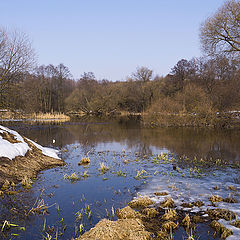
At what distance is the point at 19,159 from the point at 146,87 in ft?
144

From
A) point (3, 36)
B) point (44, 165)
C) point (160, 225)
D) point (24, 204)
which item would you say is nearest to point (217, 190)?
point (160, 225)

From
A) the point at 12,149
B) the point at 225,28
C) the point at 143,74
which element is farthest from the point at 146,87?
the point at 12,149

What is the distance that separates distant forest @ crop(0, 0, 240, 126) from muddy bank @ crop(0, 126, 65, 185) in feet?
15.9

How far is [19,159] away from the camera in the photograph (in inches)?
379

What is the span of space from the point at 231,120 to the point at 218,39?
1156 centimetres

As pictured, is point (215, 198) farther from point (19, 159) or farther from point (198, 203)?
point (19, 159)

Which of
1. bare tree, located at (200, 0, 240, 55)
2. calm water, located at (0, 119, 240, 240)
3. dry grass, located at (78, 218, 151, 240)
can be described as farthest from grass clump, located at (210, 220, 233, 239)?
bare tree, located at (200, 0, 240, 55)

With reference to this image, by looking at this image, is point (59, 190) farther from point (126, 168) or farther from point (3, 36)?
point (3, 36)

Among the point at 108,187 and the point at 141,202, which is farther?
the point at 108,187

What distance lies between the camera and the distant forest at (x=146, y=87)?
57.4 feet

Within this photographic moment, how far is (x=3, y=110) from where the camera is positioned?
50.1ft

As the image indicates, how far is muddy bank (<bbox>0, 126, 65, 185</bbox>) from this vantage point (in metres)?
8.42

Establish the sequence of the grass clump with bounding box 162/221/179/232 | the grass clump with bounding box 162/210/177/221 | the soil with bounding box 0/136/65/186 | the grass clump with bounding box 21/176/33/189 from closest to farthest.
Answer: the grass clump with bounding box 162/221/179/232, the grass clump with bounding box 162/210/177/221, the grass clump with bounding box 21/176/33/189, the soil with bounding box 0/136/65/186

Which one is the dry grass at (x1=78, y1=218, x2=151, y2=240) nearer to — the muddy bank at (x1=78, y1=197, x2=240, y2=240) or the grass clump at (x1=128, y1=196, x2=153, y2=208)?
the muddy bank at (x1=78, y1=197, x2=240, y2=240)
